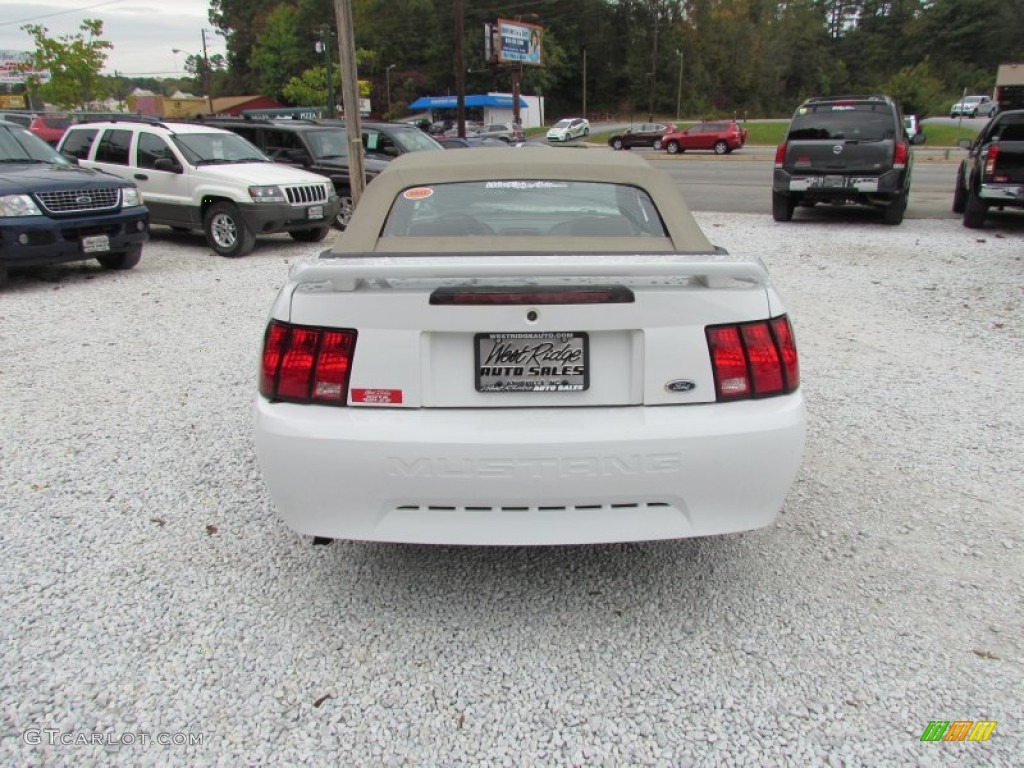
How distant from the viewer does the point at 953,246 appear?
34.8 ft

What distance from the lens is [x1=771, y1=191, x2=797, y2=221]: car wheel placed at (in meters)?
12.9

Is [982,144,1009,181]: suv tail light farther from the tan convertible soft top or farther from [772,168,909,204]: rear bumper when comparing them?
the tan convertible soft top

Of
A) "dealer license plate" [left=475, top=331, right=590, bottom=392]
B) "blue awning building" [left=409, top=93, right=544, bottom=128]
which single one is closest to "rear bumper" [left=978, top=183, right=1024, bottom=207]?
"dealer license plate" [left=475, top=331, right=590, bottom=392]

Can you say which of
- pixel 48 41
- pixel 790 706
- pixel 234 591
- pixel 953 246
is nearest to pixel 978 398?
pixel 790 706

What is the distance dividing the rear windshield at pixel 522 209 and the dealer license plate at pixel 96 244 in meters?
6.61

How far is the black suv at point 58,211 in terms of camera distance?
26.1 feet

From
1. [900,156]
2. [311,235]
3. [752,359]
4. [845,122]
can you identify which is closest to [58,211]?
[311,235]

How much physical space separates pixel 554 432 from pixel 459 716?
36.3 inches

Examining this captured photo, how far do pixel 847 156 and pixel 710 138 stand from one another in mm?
28928

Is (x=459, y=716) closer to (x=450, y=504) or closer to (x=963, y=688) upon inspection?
(x=450, y=504)

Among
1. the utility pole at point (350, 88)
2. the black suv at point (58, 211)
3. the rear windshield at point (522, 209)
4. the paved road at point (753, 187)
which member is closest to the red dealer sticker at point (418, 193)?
the rear windshield at point (522, 209)

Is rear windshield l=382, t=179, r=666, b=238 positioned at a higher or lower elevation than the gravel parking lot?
higher

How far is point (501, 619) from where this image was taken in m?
2.79

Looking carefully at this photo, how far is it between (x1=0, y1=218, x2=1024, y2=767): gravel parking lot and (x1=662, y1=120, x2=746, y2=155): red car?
3659 cm
